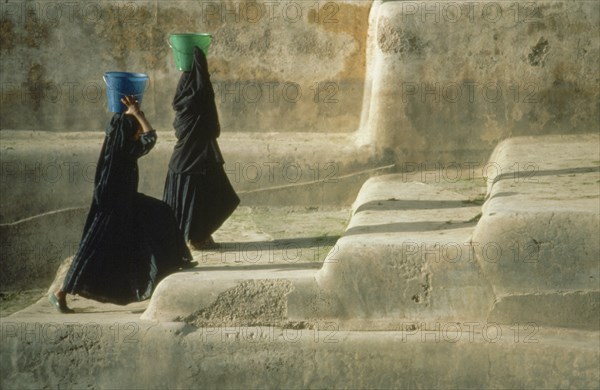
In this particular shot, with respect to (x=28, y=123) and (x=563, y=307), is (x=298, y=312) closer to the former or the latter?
(x=563, y=307)

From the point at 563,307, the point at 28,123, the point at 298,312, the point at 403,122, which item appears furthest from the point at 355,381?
the point at 28,123

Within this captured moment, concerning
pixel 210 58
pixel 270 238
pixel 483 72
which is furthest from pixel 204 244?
pixel 483 72

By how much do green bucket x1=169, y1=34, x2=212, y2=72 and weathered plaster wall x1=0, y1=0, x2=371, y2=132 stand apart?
1.29 metres

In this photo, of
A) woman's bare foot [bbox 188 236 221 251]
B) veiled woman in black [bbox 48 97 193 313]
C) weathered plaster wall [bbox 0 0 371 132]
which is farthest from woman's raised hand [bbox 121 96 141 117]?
weathered plaster wall [bbox 0 0 371 132]

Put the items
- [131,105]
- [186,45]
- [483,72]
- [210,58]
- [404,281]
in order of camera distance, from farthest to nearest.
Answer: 1. [210,58]
2. [483,72]
3. [186,45]
4. [131,105]
5. [404,281]

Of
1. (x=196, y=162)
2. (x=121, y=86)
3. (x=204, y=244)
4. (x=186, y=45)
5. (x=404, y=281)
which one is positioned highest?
(x=186, y=45)

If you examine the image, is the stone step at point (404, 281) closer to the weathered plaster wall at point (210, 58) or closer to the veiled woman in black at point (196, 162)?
the veiled woman in black at point (196, 162)

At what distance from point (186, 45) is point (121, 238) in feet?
5.29

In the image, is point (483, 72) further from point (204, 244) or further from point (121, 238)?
point (121, 238)

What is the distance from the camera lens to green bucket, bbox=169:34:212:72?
8523 millimetres

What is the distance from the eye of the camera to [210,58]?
990 cm

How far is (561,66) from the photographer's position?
29.7 feet

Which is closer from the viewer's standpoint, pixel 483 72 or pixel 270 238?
pixel 270 238

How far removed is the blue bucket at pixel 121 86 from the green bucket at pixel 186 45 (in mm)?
909
